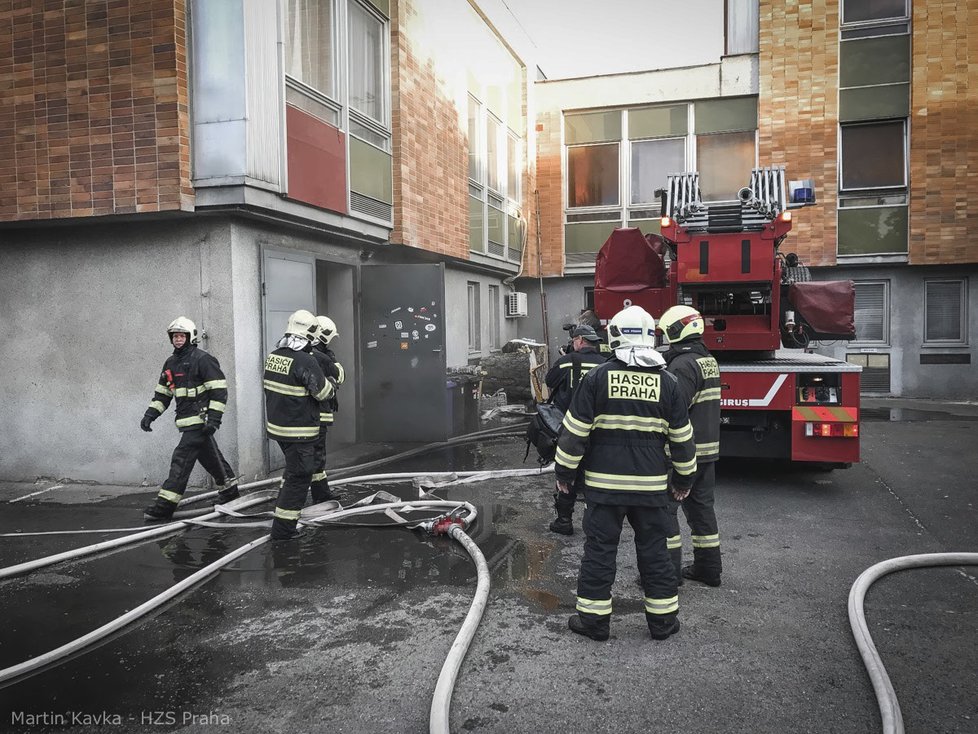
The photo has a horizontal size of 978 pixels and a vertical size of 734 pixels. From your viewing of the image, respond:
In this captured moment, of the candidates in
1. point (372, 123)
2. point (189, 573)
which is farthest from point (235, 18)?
point (189, 573)

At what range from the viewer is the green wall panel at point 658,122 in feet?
57.2

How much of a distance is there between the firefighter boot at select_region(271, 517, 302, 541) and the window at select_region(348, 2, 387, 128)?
609cm

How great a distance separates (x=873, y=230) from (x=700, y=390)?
13394 mm

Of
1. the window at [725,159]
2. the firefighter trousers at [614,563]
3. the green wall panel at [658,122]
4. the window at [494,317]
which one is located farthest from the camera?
the green wall panel at [658,122]

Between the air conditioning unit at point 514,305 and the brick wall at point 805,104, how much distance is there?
6.14 meters

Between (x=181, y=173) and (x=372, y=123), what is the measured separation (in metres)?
3.62

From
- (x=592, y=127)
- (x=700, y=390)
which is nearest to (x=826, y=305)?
(x=700, y=390)

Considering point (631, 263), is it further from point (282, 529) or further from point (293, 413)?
point (282, 529)

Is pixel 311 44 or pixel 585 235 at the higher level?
pixel 311 44

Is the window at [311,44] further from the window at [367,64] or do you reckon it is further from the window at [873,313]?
the window at [873,313]

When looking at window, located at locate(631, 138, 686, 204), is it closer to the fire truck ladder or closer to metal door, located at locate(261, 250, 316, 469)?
the fire truck ladder

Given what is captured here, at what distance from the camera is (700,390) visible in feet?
16.7

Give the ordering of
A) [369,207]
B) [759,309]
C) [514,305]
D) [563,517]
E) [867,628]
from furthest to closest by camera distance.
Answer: [514,305] < [369,207] < [759,309] < [563,517] < [867,628]

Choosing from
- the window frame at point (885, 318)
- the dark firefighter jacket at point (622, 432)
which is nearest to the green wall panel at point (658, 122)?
the window frame at point (885, 318)
